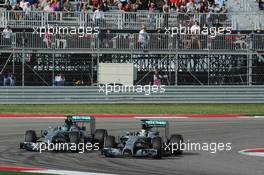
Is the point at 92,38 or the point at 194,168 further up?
the point at 92,38

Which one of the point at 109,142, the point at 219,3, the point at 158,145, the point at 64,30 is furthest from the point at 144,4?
the point at 158,145

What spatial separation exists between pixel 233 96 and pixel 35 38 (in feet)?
28.3

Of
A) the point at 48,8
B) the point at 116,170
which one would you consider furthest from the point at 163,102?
the point at 116,170

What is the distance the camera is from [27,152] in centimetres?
1641

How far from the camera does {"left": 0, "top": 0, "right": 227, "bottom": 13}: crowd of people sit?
115 feet

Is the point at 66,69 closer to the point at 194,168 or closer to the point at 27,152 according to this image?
the point at 27,152

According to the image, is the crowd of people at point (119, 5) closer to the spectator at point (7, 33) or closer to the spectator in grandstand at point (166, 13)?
the spectator in grandstand at point (166, 13)

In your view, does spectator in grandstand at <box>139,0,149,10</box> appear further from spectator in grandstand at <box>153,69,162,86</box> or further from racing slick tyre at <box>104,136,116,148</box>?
racing slick tyre at <box>104,136,116,148</box>

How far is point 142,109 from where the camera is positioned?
102ft

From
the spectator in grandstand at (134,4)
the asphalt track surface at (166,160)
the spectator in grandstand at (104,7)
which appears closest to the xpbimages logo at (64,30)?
the spectator in grandstand at (104,7)

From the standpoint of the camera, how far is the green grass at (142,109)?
2991 cm

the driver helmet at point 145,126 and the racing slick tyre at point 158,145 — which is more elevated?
the driver helmet at point 145,126

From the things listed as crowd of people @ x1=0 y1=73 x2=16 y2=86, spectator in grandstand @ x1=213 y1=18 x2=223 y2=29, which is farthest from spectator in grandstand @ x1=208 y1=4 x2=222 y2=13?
crowd of people @ x1=0 y1=73 x2=16 y2=86

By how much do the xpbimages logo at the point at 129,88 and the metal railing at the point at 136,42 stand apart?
72.9 inches
